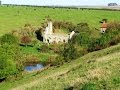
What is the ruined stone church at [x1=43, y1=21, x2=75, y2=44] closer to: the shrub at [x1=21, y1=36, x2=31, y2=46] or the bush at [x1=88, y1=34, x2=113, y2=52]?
the shrub at [x1=21, y1=36, x2=31, y2=46]

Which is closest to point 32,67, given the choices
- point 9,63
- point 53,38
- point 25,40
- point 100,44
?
point 100,44

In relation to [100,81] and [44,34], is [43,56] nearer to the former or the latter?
[44,34]

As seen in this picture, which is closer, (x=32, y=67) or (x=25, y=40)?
(x=32, y=67)

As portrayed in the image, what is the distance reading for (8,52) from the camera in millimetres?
60688

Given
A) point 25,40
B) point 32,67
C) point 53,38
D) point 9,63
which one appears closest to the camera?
point 9,63

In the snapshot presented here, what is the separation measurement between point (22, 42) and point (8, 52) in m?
54.9

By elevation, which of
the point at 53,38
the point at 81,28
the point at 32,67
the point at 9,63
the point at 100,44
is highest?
the point at 100,44

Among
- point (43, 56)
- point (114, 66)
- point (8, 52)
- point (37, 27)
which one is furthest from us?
point (37, 27)

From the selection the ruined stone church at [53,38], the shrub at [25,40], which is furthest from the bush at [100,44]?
the ruined stone church at [53,38]

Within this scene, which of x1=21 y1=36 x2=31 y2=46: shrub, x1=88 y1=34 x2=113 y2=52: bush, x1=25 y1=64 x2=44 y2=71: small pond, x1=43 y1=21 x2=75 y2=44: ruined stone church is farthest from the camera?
x1=43 y1=21 x2=75 y2=44: ruined stone church

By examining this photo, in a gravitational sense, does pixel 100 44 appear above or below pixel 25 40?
above

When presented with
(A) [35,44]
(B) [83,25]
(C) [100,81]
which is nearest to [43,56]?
Result: (A) [35,44]

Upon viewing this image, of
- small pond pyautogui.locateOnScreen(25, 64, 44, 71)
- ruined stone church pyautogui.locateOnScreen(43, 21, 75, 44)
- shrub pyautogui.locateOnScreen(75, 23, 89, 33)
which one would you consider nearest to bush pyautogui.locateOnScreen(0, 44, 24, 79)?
small pond pyautogui.locateOnScreen(25, 64, 44, 71)

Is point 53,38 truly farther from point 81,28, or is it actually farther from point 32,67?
point 32,67
